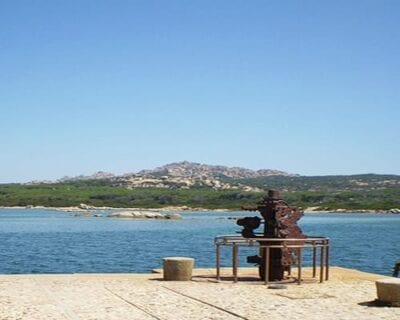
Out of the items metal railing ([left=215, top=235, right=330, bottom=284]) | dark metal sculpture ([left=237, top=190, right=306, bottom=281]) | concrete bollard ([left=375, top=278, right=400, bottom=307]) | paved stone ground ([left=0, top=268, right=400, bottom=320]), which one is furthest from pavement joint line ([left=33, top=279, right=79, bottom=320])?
concrete bollard ([left=375, top=278, right=400, bottom=307])

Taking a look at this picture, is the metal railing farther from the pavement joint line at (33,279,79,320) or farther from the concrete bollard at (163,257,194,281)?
the pavement joint line at (33,279,79,320)

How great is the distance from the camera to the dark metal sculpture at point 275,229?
73.9 ft

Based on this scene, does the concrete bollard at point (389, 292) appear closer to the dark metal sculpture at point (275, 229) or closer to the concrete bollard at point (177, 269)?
the dark metal sculpture at point (275, 229)

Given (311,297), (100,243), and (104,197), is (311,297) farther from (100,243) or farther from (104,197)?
(104,197)

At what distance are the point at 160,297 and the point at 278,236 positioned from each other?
17.6 feet

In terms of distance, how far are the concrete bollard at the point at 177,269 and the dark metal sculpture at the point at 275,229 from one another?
1.89 metres

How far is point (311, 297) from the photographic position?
18891mm

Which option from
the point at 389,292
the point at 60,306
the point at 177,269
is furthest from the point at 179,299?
the point at 389,292

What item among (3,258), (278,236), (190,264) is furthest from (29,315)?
(3,258)

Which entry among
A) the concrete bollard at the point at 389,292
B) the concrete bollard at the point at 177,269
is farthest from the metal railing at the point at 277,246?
the concrete bollard at the point at 389,292

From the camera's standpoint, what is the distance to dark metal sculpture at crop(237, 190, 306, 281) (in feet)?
73.9

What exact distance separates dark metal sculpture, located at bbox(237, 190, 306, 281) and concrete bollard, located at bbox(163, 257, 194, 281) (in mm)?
1890

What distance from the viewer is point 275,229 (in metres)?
22.8

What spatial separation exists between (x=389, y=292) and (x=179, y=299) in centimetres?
472
